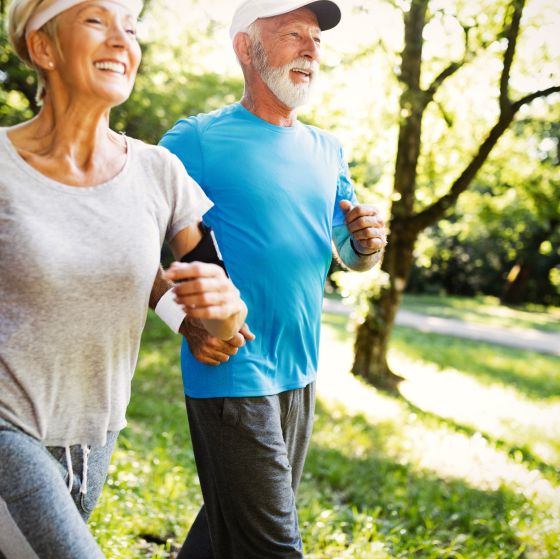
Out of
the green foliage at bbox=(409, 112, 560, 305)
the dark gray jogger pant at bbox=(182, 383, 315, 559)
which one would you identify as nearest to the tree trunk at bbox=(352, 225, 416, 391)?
the dark gray jogger pant at bbox=(182, 383, 315, 559)

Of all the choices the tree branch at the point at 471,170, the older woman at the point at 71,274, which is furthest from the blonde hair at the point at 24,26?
the tree branch at the point at 471,170

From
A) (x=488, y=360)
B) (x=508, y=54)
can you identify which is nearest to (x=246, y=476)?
(x=508, y=54)

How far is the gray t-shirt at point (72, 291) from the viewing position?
5.32 ft

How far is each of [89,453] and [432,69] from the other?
30.0 feet

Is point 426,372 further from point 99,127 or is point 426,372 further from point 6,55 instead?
point 99,127

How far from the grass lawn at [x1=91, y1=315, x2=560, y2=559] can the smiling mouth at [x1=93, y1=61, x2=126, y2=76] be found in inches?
94.9

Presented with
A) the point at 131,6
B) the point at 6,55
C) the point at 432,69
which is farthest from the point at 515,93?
the point at 131,6

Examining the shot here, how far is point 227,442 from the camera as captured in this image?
2344 millimetres

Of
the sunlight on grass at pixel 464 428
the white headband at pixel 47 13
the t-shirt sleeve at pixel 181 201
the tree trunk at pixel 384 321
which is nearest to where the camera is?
the white headband at pixel 47 13

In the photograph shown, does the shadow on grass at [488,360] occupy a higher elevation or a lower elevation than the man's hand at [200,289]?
lower

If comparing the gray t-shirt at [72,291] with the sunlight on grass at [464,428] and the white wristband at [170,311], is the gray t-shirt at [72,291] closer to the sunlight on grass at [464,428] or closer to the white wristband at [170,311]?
the white wristband at [170,311]

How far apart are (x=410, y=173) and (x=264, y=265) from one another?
757cm

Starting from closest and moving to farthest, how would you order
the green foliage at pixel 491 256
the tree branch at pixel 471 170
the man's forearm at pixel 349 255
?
1. the man's forearm at pixel 349 255
2. the tree branch at pixel 471 170
3. the green foliage at pixel 491 256

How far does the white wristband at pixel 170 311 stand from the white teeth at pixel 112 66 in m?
0.64
